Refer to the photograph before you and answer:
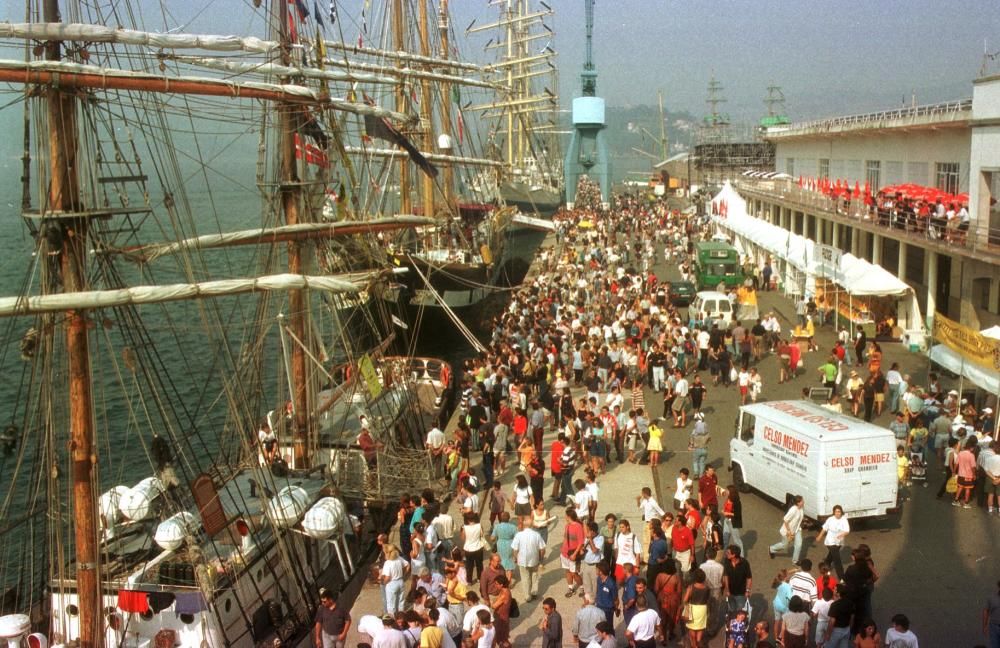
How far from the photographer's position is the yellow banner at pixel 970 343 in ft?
63.0

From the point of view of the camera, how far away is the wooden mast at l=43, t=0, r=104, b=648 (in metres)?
13.4

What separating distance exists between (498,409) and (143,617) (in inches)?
454

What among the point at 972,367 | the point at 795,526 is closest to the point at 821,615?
the point at 795,526

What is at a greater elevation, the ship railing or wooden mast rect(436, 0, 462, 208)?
wooden mast rect(436, 0, 462, 208)

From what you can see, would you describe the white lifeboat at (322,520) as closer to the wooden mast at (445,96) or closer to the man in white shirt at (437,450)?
the man in white shirt at (437,450)

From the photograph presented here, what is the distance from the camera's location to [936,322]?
22422mm

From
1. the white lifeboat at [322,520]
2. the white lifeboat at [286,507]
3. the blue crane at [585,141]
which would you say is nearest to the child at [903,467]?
the white lifeboat at [322,520]

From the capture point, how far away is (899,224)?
32.7 meters

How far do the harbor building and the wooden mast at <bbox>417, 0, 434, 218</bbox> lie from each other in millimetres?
17033

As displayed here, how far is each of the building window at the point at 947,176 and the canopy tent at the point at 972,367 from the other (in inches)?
504

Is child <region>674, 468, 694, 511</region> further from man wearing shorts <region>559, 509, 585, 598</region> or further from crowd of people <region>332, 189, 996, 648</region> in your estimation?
man wearing shorts <region>559, 509, 585, 598</region>

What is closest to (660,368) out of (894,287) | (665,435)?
(665,435)

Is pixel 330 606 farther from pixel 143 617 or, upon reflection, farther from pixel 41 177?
pixel 41 177

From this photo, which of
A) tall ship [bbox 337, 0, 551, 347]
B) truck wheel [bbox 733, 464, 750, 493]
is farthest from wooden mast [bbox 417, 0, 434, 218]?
truck wheel [bbox 733, 464, 750, 493]
